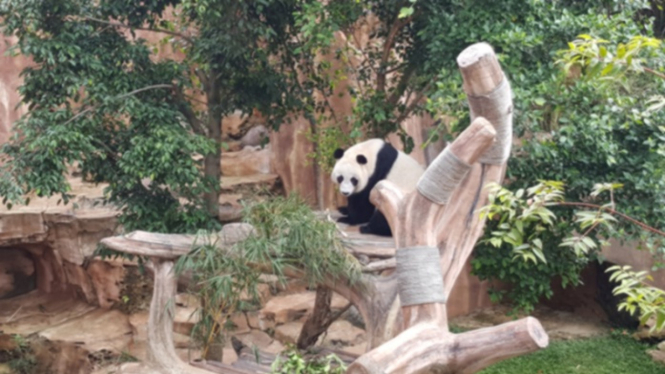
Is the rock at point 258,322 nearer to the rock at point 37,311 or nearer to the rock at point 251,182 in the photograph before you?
the rock at point 251,182

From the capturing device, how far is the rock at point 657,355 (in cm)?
649

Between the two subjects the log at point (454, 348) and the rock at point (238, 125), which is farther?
the rock at point (238, 125)

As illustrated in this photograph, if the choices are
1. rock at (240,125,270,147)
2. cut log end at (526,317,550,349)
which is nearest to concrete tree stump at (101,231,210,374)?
cut log end at (526,317,550,349)

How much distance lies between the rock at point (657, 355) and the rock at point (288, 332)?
3.23 metres

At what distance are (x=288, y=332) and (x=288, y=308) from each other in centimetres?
42

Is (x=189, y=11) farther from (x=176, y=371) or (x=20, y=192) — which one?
(x=176, y=371)

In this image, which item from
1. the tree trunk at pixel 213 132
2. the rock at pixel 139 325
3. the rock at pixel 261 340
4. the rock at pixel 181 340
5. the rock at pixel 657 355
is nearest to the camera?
the rock at pixel 657 355

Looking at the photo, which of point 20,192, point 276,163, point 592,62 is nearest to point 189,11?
point 20,192

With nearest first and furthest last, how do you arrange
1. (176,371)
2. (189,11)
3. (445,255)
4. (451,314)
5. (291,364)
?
(445,255) → (291,364) → (176,371) → (189,11) → (451,314)

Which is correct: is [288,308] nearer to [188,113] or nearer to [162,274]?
[188,113]

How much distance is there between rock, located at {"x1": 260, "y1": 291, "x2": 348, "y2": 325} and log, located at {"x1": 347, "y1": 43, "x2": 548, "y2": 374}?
377 centimetres

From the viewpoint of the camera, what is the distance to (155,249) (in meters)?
5.43

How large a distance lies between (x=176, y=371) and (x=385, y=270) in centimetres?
162

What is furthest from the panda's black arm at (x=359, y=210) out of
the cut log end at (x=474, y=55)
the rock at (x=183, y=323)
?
the cut log end at (x=474, y=55)
